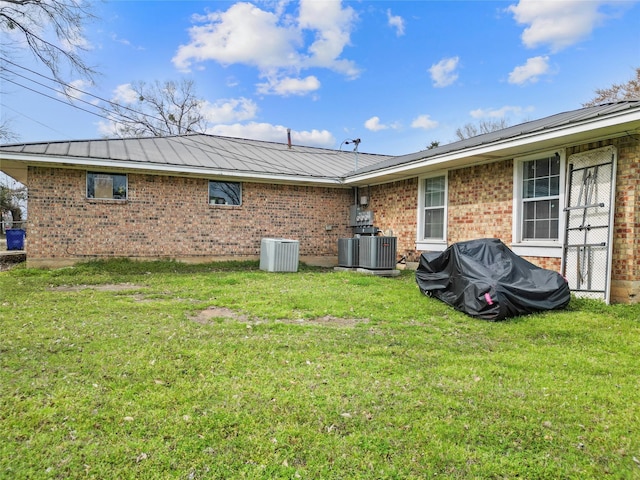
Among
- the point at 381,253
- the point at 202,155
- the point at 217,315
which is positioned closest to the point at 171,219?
the point at 202,155

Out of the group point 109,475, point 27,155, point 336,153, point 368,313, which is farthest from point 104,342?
point 336,153

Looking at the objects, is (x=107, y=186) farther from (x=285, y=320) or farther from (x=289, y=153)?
(x=285, y=320)

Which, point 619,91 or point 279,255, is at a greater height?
point 619,91

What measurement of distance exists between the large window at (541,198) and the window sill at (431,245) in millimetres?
2138

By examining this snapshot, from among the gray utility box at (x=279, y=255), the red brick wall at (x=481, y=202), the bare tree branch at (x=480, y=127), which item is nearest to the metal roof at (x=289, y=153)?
the red brick wall at (x=481, y=202)

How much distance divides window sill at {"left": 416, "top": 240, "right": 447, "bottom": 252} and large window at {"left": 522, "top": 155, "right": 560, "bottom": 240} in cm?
214

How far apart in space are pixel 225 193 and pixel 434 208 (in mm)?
6004

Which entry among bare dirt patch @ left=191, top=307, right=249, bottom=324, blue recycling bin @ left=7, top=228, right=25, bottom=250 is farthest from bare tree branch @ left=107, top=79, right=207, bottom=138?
bare dirt patch @ left=191, top=307, right=249, bottom=324

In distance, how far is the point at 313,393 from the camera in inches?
118

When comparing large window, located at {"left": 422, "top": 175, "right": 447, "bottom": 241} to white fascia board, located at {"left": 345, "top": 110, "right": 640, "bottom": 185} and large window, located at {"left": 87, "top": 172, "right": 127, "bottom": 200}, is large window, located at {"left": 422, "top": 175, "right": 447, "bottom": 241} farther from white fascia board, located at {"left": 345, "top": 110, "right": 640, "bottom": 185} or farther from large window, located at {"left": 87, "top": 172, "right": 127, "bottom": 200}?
large window, located at {"left": 87, "top": 172, "right": 127, "bottom": 200}

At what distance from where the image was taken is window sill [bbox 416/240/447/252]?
9.83m

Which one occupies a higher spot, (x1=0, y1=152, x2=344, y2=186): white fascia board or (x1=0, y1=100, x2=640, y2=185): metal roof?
(x1=0, y1=100, x2=640, y2=185): metal roof

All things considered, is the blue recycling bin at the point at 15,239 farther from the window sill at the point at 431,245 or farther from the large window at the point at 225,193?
the window sill at the point at 431,245

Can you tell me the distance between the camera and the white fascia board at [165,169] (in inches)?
363
